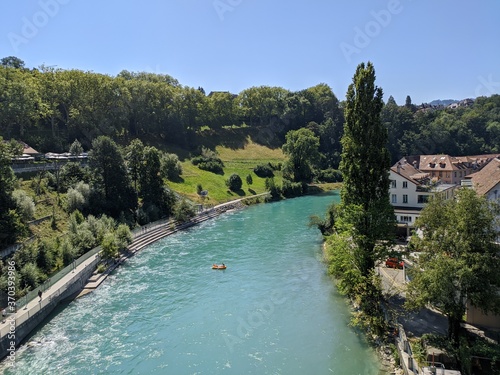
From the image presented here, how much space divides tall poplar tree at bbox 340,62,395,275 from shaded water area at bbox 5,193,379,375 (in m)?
5.76

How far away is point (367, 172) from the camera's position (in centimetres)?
2392

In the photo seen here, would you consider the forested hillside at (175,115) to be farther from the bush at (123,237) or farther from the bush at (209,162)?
the bush at (123,237)

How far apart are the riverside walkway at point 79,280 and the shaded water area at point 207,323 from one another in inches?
45.5

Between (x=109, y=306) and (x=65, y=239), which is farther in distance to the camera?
(x=65, y=239)

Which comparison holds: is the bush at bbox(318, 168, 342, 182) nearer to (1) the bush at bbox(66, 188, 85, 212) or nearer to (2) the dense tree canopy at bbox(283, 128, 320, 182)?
(2) the dense tree canopy at bbox(283, 128, 320, 182)

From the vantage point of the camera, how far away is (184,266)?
36.6 metres

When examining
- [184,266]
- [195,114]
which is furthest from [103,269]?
[195,114]

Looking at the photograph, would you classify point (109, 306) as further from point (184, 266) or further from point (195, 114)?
point (195, 114)

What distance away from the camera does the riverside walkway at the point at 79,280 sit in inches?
917

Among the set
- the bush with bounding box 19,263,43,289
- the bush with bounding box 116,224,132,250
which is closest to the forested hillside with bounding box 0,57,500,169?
the bush with bounding box 116,224,132,250

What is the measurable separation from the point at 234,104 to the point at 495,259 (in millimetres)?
107388

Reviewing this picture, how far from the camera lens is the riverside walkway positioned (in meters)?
23.3

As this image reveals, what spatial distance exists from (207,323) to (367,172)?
14.8 metres

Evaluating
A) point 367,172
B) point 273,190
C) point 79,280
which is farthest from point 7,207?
point 273,190
